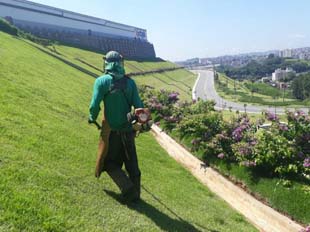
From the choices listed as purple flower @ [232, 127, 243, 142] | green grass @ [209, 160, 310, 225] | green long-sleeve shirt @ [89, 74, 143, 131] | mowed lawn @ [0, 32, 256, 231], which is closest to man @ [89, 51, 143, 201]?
green long-sleeve shirt @ [89, 74, 143, 131]

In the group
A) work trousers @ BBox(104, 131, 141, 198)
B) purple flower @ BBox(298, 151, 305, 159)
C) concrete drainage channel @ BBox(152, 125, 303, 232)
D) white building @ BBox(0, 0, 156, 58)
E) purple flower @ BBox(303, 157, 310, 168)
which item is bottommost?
concrete drainage channel @ BBox(152, 125, 303, 232)

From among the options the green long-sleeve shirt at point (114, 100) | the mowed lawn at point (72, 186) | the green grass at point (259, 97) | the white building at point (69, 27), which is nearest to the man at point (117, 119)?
the green long-sleeve shirt at point (114, 100)

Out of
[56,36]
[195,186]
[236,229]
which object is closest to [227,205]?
[195,186]

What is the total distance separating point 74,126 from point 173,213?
483cm

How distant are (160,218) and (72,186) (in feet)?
4.58

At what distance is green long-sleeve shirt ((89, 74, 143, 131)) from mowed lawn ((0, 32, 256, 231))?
1.11 metres

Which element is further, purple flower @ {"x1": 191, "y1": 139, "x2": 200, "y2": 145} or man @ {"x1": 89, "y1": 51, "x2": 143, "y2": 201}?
purple flower @ {"x1": 191, "y1": 139, "x2": 200, "y2": 145}

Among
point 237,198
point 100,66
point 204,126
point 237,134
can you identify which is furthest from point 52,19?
point 237,198

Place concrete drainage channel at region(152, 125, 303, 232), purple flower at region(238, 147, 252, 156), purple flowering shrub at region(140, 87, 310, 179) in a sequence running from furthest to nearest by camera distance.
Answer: purple flower at region(238, 147, 252, 156), purple flowering shrub at region(140, 87, 310, 179), concrete drainage channel at region(152, 125, 303, 232)

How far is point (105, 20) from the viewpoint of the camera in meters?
93.9

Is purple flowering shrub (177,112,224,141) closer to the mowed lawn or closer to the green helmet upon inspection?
the mowed lawn

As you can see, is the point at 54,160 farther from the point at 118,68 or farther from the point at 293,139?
the point at 293,139

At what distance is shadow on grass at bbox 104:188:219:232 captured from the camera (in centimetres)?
559

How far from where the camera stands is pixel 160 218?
5.80 metres
